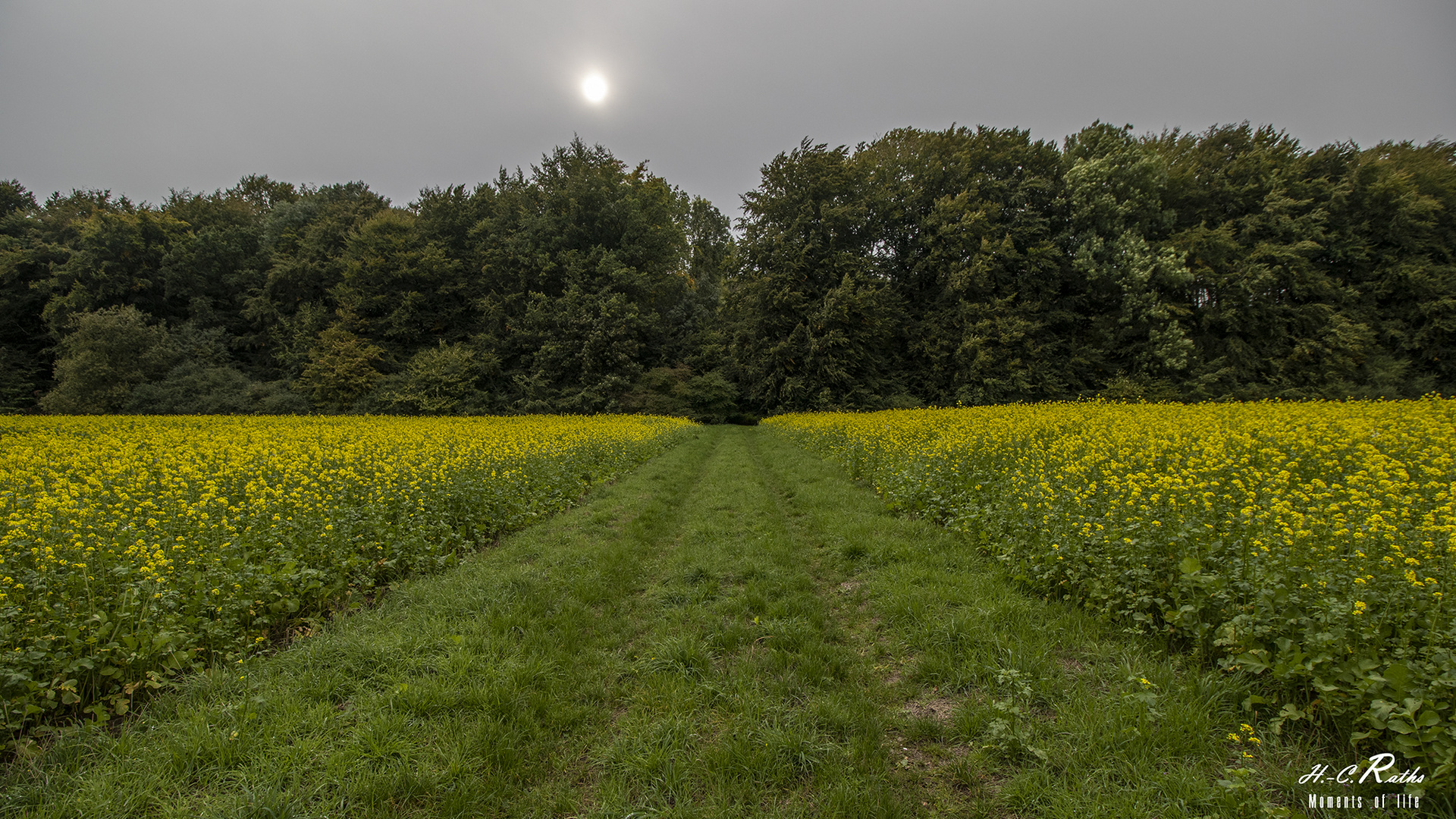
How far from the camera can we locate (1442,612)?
249cm

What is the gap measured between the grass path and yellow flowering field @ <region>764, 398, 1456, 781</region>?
41 cm

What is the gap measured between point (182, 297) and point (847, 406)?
2104 inches

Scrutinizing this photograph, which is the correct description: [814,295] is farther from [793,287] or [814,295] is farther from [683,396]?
[683,396]

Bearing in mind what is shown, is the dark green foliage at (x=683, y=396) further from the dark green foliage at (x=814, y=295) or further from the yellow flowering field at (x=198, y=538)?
the yellow flowering field at (x=198, y=538)

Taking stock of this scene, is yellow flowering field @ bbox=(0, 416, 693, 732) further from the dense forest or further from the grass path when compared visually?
the dense forest

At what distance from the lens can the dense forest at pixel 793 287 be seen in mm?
26688

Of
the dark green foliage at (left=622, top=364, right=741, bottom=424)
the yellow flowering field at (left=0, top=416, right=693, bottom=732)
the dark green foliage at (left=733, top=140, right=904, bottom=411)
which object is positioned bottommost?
the yellow flowering field at (left=0, top=416, right=693, bottom=732)

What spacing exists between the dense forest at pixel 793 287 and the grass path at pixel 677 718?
93.6ft

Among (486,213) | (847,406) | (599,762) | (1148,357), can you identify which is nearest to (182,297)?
(486,213)

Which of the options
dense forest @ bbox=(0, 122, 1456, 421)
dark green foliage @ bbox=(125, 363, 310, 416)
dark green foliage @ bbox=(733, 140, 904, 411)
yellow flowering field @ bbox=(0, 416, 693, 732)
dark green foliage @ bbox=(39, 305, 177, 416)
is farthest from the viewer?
dark green foliage @ bbox=(733, 140, 904, 411)

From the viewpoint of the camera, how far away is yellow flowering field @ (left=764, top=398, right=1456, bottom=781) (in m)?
2.36

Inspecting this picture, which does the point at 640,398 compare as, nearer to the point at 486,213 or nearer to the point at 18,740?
the point at 486,213

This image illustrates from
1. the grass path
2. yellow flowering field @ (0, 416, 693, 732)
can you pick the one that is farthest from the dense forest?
the grass path

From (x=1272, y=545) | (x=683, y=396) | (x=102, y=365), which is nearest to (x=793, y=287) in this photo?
(x=683, y=396)
